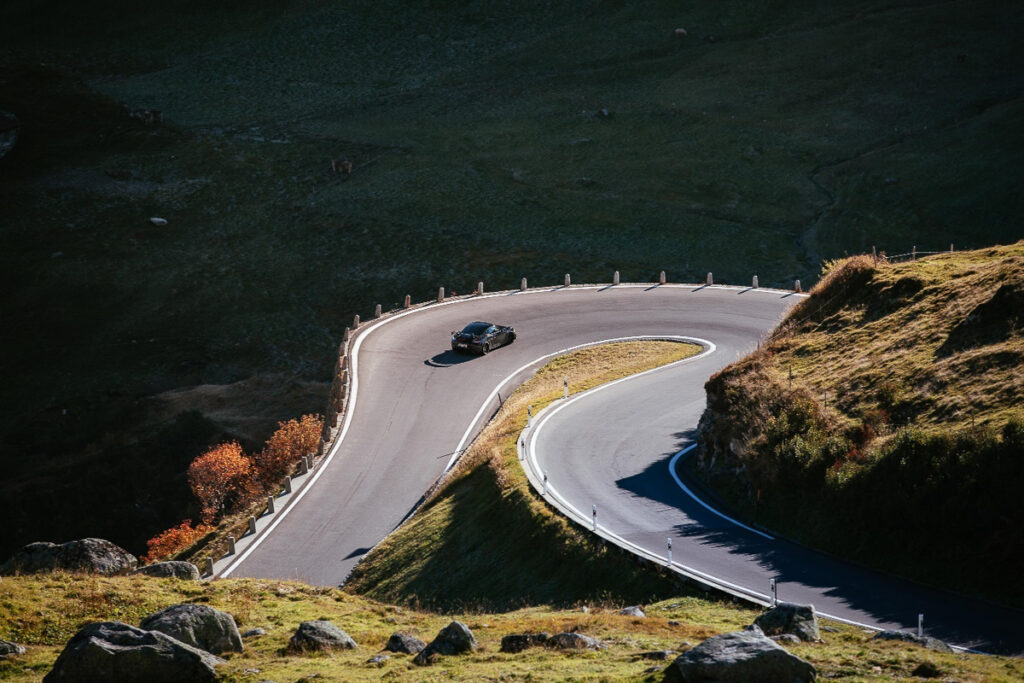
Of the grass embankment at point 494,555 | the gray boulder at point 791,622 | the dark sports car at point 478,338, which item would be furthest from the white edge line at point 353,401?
the gray boulder at point 791,622

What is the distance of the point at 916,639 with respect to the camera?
59.6 feet

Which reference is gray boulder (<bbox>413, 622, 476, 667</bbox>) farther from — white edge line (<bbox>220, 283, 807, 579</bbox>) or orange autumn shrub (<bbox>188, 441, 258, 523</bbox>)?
orange autumn shrub (<bbox>188, 441, 258, 523</bbox>)

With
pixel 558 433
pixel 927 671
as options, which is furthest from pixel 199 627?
pixel 558 433

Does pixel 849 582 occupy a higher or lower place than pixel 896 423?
lower

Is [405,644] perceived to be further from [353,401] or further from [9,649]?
[353,401]

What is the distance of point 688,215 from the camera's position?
84375 millimetres

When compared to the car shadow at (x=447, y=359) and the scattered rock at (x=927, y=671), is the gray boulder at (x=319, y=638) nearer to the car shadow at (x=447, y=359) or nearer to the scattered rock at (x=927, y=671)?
the scattered rock at (x=927, y=671)

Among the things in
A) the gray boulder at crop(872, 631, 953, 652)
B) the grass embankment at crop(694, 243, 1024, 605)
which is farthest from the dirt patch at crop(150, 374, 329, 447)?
the gray boulder at crop(872, 631, 953, 652)

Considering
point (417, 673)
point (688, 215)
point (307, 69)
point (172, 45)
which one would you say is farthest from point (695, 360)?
point (172, 45)

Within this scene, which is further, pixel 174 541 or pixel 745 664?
pixel 174 541

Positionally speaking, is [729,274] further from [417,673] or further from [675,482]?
[417,673]

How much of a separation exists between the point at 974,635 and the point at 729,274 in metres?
56.7

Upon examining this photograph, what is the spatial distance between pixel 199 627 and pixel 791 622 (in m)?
11.0

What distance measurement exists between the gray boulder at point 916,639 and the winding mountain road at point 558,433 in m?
1.52
